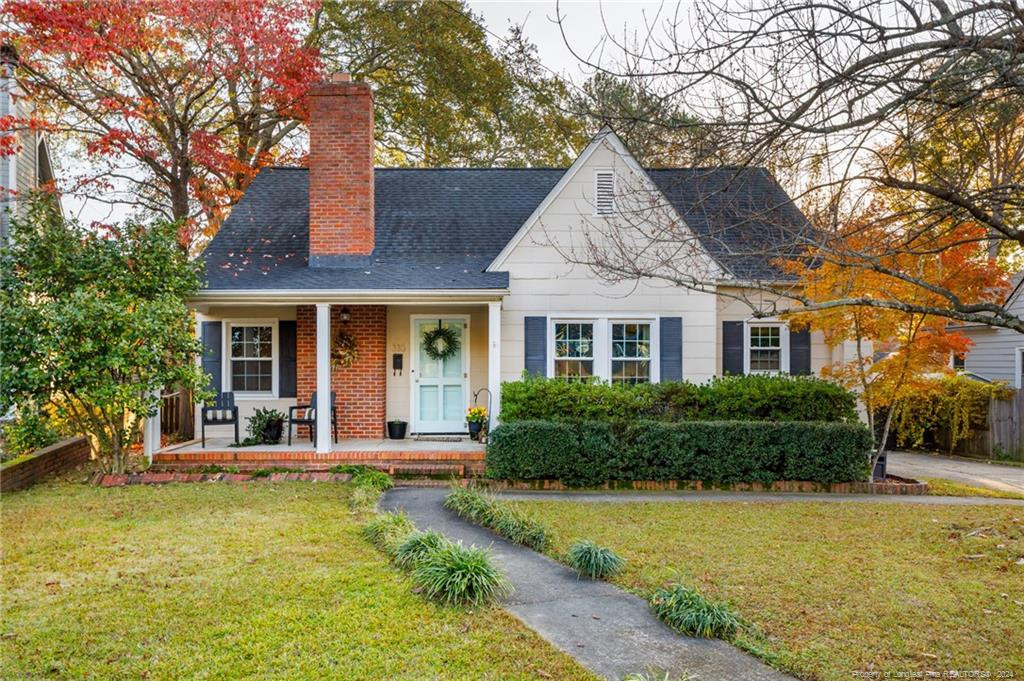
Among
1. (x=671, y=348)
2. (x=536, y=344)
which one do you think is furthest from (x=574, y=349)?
(x=671, y=348)

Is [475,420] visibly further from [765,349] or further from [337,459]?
[765,349]

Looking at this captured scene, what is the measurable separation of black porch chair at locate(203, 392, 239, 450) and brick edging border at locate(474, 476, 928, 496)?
14.4ft

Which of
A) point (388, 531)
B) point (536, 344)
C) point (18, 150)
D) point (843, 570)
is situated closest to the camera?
point (843, 570)

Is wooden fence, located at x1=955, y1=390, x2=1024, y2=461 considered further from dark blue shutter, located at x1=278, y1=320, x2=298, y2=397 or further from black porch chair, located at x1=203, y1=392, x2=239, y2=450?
black porch chair, located at x1=203, y1=392, x2=239, y2=450

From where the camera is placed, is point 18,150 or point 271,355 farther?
point 18,150

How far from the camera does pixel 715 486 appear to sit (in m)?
9.58

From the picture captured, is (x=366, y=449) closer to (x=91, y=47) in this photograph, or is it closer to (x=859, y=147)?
(x=859, y=147)

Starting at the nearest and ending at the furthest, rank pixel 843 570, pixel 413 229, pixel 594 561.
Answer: pixel 594 561 → pixel 843 570 → pixel 413 229

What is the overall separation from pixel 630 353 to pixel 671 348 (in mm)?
705

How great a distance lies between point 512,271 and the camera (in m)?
11.5

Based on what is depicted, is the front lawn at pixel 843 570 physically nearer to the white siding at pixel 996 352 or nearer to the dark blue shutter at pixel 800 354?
the dark blue shutter at pixel 800 354

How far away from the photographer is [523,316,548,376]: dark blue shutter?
37.1 feet

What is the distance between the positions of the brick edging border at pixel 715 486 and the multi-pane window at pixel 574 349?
2427 millimetres

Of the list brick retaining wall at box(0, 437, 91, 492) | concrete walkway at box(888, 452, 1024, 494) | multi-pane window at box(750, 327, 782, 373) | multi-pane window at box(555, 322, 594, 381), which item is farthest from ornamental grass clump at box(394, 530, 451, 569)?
concrete walkway at box(888, 452, 1024, 494)
